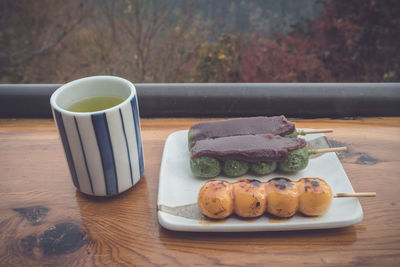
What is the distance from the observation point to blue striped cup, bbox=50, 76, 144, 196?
0.91 meters

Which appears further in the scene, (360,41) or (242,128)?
(360,41)

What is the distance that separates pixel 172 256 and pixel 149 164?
1.25 ft

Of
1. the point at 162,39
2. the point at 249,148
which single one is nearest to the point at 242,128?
the point at 249,148

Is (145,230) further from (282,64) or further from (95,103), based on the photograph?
(282,64)

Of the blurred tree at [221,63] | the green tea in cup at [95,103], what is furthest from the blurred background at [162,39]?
the green tea in cup at [95,103]

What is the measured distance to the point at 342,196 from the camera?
0.95 m

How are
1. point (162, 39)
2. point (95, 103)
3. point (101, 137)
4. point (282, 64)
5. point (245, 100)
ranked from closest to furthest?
1. point (101, 137)
2. point (95, 103)
3. point (245, 100)
4. point (282, 64)
5. point (162, 39)

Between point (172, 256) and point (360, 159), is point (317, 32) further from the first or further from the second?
point (172, 256)

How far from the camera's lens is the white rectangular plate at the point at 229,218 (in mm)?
907

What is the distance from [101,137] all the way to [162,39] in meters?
2.97

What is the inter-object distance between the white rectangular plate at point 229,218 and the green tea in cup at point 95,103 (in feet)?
0.78

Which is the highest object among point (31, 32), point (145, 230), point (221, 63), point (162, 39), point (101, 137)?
point (101, 137)

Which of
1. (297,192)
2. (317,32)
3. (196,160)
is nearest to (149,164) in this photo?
(196,160)

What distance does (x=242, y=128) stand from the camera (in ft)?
3.84
